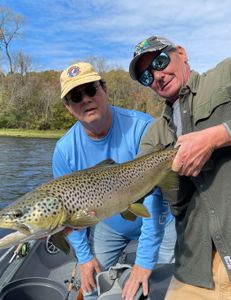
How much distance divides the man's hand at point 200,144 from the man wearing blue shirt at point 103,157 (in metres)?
0.95

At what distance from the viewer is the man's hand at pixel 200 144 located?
2.40 m

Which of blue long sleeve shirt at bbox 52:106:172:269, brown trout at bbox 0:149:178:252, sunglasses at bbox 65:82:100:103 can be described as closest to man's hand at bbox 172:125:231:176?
brown trout at bbox 0:149:178:252

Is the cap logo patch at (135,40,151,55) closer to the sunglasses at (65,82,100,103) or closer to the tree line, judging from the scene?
the sunglasses at (65,82,100,103)

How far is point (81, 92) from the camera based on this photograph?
3.41 meters

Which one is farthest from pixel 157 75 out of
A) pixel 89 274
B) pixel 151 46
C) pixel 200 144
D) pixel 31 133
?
pixel 31 133

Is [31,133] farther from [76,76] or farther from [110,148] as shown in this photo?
[76,76]

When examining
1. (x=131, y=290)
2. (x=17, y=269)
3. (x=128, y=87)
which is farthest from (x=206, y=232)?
(x=128, y=87)

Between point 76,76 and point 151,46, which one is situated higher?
point 151,46

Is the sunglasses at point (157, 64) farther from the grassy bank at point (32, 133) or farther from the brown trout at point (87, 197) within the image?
the grassy bank at point (32, 133)

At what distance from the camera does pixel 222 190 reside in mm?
2576

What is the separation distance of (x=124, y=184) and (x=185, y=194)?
1.47ft

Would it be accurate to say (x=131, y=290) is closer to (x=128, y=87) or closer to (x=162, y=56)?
(x=162, y=56)

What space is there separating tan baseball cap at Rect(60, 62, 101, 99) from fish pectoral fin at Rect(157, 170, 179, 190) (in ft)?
3.67

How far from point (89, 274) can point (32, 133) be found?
4598 centimetres
